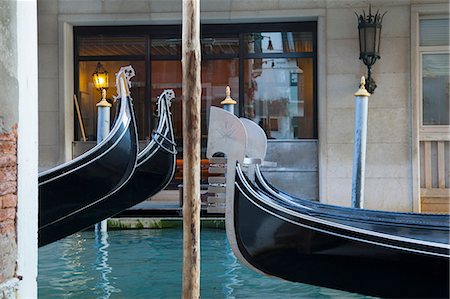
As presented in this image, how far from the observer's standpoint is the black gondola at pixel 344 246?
2.72 m

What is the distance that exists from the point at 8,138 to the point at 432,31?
5.78 metres

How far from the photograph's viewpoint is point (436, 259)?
2637mm

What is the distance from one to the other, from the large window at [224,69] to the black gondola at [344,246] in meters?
3.98

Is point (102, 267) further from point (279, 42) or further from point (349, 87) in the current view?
point (279, 42)

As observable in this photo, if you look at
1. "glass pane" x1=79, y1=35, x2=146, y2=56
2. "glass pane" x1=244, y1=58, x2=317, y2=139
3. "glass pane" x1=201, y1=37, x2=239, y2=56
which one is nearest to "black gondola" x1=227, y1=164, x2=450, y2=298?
"glass pane" x1=244, y1=58, x2=317, y2=139

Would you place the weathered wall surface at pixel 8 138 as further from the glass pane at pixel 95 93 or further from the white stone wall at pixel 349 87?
the glass pane at pixel 95 93

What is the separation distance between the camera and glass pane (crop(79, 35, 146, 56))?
7.63m

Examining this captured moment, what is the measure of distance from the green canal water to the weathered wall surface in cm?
186

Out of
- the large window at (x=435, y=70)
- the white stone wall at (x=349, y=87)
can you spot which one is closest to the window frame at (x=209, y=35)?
the white stone wall at (x=349, y=87)

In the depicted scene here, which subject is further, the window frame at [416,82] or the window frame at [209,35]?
the window frame at [209,35]

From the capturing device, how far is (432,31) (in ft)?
22.9

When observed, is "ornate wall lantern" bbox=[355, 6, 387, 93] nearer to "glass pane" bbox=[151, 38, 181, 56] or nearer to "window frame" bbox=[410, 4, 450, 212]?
"window frame" bbox=[410, 4, 450, 212]

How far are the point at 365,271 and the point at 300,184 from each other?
171 inches

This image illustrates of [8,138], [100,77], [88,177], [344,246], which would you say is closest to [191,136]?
[344,246]
